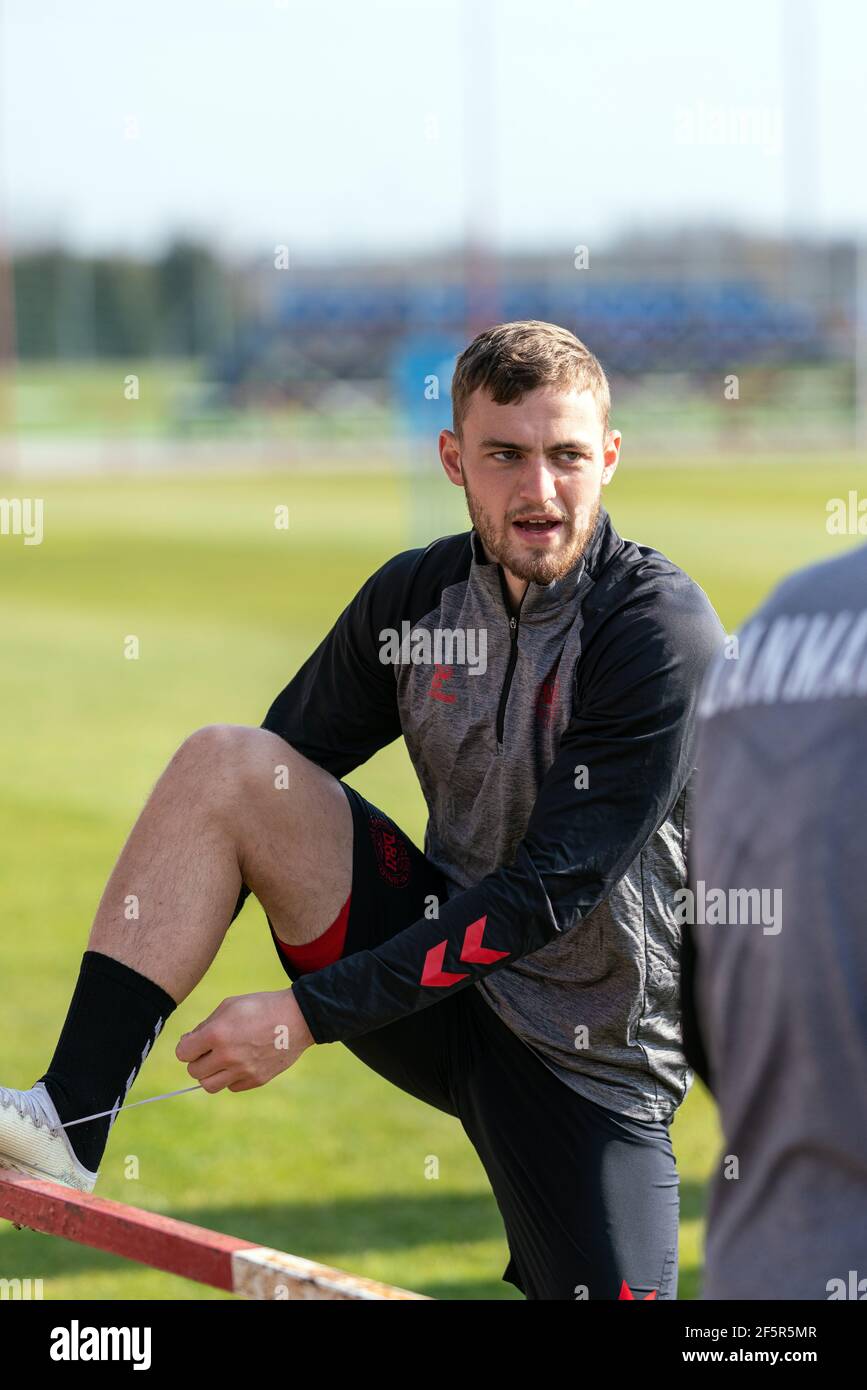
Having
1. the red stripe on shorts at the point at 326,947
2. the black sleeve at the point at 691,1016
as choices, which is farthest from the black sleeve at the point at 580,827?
the black sleeve at the point at 691,1016

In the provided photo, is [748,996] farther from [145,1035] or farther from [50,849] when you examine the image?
[50,849]

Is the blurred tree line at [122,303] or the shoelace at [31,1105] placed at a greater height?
the blurred tree line at [122,303]

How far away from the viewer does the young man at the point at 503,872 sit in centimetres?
262

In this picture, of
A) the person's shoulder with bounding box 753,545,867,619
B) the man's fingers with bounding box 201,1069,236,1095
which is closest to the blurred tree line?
the man's fingers with bounding box 201,1069,236,1095

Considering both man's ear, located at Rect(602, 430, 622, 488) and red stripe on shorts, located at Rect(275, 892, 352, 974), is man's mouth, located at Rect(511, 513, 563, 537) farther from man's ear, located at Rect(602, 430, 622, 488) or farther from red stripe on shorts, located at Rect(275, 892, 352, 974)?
red stripe on shorts, located at Rect(275, 892, 352, 974)

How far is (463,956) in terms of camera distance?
2.58 meters

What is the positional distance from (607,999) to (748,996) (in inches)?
65.1

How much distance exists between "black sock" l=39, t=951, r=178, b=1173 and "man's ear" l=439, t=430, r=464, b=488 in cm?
97

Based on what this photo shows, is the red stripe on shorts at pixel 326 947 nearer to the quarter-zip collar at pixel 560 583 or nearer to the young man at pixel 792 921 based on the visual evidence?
the quarter-zip collar at pixel 560 583

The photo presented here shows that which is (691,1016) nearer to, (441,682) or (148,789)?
(441,682)

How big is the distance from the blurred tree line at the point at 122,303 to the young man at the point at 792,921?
5920 centimetres

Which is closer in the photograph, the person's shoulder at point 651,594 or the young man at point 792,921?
the young man at point 792,921

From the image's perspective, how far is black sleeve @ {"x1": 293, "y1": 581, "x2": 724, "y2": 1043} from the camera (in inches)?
101
